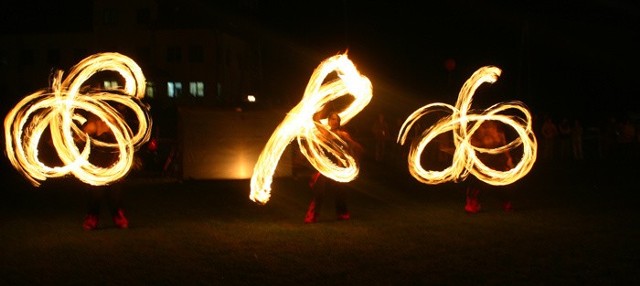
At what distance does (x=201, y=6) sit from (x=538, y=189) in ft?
115

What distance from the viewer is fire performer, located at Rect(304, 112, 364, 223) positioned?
34.8 feet

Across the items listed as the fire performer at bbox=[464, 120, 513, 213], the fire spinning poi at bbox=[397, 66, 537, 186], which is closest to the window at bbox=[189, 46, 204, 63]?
the fire spinning poi at bbox=[397, 66, 537, 186]

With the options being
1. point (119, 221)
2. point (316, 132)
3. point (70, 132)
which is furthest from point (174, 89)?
point (316, 132)

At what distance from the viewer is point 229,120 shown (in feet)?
57.4

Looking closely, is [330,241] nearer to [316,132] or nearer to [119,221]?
[316,132]

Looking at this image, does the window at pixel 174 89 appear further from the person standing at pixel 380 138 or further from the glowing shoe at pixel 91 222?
the glowing shoe at pixel 91 222

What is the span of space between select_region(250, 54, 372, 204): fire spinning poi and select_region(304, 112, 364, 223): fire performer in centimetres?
10

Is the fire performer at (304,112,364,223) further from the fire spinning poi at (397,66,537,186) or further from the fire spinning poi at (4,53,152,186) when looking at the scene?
the fire spinning poi at (4,53,152,186)

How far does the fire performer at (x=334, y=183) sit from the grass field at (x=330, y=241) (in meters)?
0.22

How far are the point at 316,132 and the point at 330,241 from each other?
76.5 inches

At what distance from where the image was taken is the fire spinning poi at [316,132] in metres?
10.3

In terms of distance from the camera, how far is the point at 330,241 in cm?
921

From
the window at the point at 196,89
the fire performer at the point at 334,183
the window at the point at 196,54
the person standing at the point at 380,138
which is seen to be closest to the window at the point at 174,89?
the window at the point at 196,89

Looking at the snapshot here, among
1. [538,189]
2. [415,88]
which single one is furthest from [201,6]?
[538,189]
